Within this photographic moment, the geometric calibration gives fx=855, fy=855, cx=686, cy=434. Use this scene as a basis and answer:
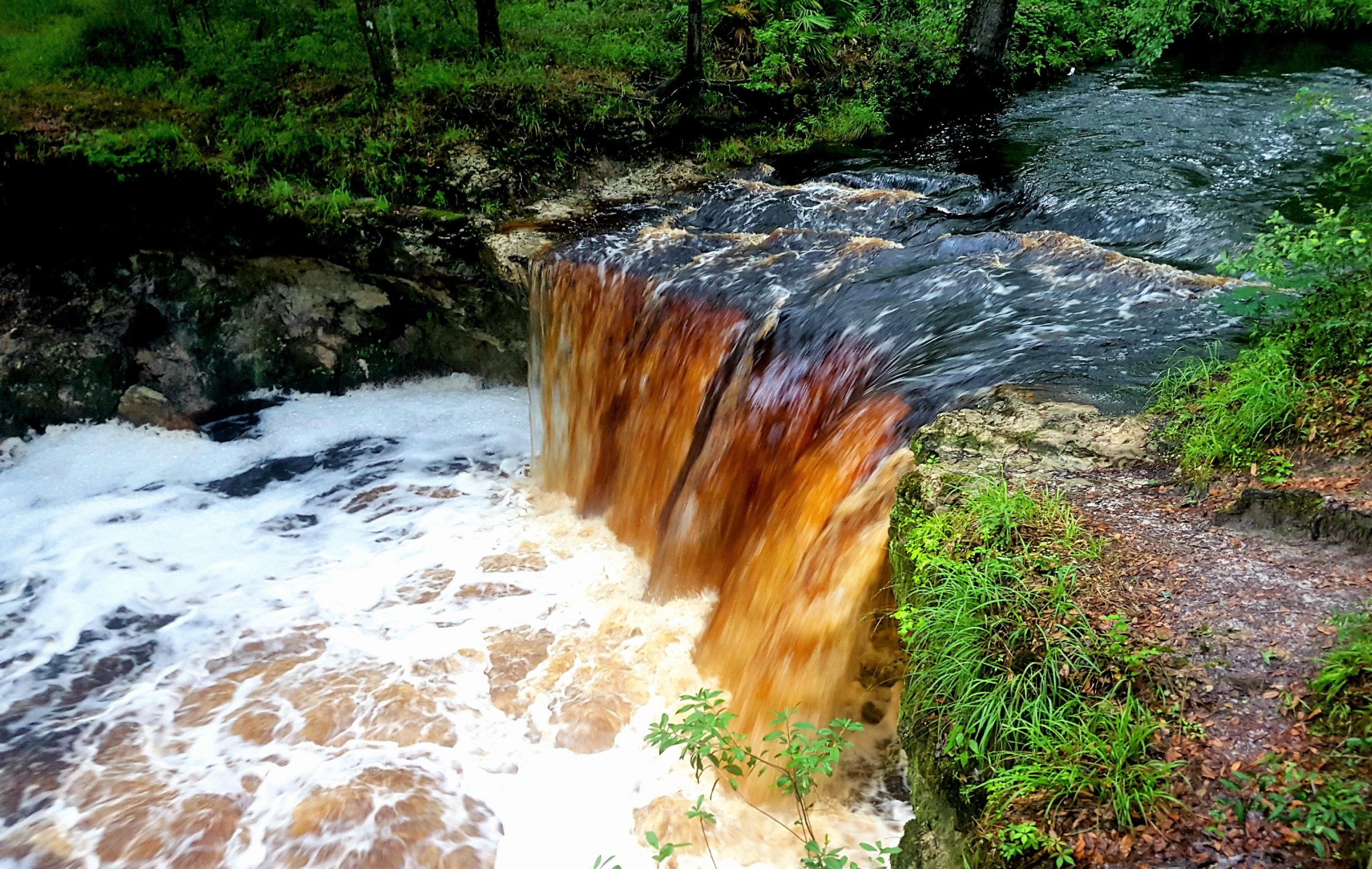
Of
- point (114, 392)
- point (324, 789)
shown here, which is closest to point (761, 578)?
point (324, 789)

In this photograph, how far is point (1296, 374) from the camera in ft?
12.5

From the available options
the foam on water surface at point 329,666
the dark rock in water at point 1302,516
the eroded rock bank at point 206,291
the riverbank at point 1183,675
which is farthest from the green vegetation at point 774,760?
the eroded rock bank at point 206,291

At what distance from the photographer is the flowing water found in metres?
4.16

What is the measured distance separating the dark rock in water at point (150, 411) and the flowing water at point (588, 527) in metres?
0.14

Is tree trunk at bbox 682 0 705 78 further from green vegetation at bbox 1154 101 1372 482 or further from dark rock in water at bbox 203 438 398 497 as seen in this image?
green vegetation at bbox 1154 101 1372 482

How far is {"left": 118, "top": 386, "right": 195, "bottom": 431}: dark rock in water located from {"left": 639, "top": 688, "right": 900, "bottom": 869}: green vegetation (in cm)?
641

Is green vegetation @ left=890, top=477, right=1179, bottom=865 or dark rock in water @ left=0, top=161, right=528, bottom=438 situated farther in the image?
dark rock in water @ left=0, top=161, right=528, bottom=438

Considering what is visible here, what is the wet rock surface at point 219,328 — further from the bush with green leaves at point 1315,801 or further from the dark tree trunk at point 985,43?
the bush with green leaves at point 1315,801

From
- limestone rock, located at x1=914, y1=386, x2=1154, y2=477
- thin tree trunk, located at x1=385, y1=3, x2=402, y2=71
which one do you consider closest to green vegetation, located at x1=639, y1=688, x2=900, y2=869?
limestone rock, located at x1=914, y1=386, x2=1154, y2=477

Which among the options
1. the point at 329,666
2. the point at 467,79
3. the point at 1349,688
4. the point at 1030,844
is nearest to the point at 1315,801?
the point at 1349,688

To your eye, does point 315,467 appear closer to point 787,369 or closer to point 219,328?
point 219,328

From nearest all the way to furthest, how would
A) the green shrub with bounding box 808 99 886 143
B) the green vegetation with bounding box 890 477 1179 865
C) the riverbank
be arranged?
the riverbank < the green vegetation with bounding box 890 477 1179 865 < the green shrub with bounding box 808 99 886 143

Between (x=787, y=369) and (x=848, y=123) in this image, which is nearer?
(x=787, y=369)

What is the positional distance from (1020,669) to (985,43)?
396 inches
